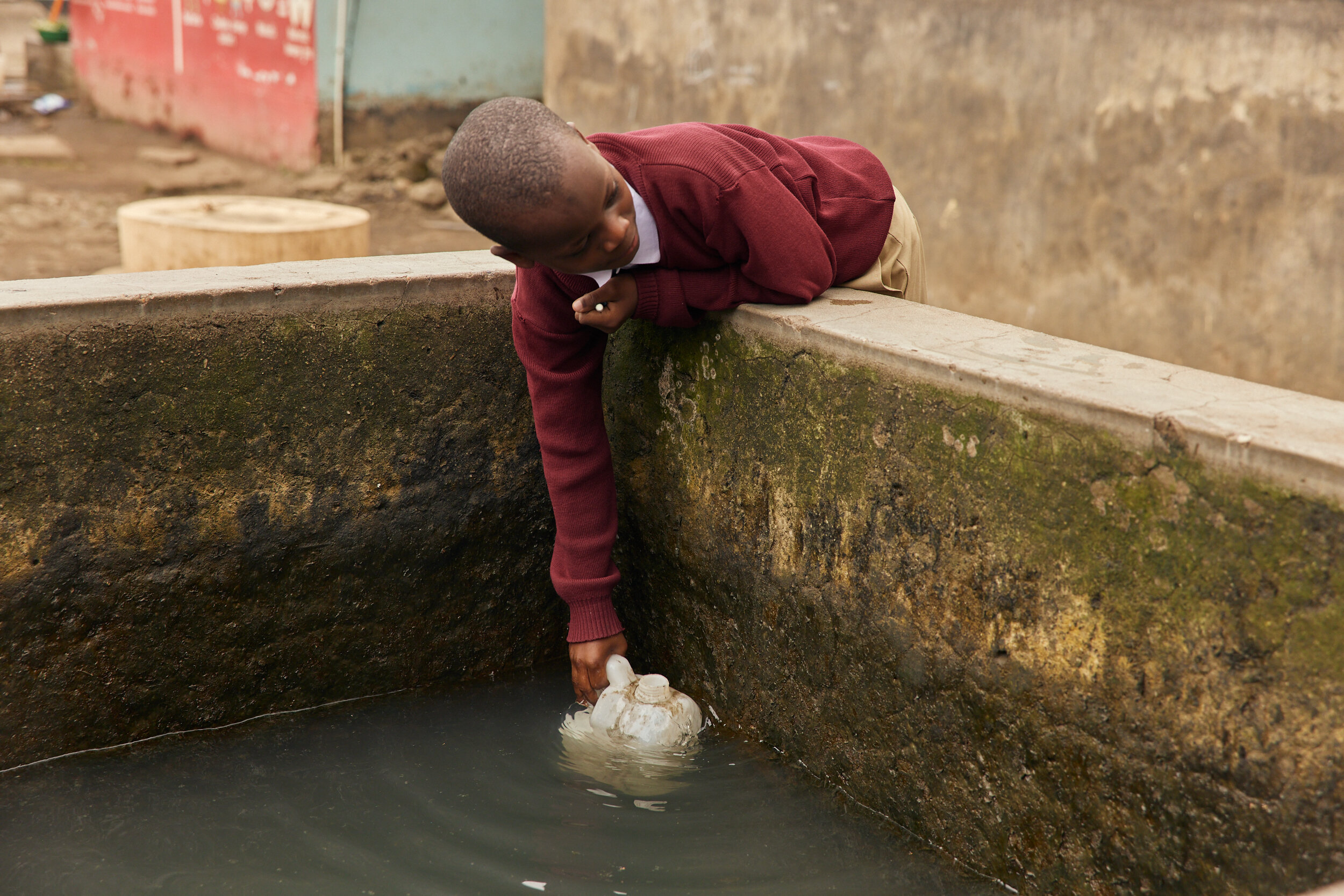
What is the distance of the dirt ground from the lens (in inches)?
267

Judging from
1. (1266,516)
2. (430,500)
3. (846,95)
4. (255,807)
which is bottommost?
(255,807)

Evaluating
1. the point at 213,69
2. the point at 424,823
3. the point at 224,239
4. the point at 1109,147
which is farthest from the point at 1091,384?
the point at 213,69

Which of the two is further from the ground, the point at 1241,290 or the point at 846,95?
the point at 846,95

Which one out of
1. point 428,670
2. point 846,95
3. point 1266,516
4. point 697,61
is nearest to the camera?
point 1266,516

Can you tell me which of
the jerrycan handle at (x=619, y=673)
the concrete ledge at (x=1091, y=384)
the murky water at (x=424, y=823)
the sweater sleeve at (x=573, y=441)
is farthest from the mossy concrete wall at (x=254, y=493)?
the concrete ledge at (x=1091, y=384)

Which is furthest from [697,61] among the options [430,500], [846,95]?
[430,500]

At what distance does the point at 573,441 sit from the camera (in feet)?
7.02

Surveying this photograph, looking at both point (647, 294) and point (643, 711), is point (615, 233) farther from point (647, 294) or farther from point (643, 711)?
point (643, 711)

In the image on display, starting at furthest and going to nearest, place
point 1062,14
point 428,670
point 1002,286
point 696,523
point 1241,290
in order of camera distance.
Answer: point 1002,286, point 1062,14, point 1241,290, point 428,670, point 696,523

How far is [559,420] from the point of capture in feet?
6.96

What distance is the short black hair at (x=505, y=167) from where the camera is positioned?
1626 mm

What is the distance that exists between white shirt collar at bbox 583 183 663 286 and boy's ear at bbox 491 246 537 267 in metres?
0.11

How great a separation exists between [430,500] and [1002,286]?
11.0 feet

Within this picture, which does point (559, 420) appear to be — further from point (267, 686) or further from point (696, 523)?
point (267, 686)
